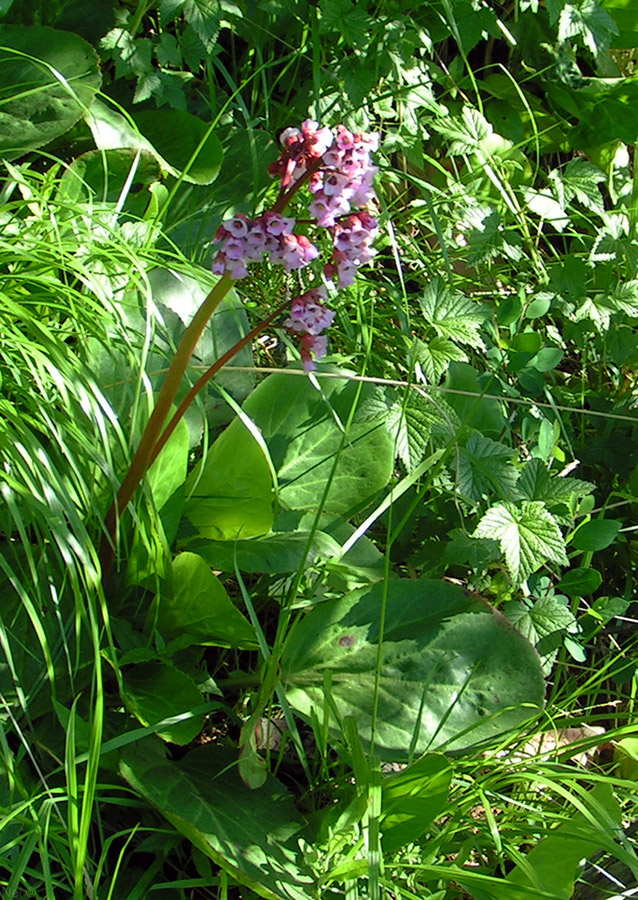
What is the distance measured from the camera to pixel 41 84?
5.06 ft

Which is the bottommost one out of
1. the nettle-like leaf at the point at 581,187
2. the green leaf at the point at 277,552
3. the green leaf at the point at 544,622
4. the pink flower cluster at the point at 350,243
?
the green leaf at the point at 544,622

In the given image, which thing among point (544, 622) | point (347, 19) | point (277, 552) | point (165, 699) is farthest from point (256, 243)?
point (347, 19)

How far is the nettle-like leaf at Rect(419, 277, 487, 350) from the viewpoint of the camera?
1.37 m

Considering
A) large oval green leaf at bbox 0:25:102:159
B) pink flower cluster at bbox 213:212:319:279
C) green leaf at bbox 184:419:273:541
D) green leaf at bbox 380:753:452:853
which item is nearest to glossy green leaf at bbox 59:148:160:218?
large oval green leaf at bbox 0:25:102:159

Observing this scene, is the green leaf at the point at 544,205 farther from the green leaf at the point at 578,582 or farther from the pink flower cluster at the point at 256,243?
the pink flower cluster at the point at 256,243

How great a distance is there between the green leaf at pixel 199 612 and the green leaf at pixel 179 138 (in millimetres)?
764

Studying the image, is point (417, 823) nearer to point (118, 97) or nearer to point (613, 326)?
point (613, 326)

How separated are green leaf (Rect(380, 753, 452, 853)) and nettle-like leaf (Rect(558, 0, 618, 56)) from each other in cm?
127

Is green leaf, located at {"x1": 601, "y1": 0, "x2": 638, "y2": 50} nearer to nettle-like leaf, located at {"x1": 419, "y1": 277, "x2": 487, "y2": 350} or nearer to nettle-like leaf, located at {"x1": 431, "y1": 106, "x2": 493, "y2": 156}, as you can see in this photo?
nettle-like leaf, located at {"x1": 431, "y1": 106, "x2": 493, "y2": 156}

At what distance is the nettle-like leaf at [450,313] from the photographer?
1.37 metres

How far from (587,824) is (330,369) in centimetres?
68

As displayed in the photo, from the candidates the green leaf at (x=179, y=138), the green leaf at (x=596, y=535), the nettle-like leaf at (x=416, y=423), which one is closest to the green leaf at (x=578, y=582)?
the green leaf at (x=596, y=535)

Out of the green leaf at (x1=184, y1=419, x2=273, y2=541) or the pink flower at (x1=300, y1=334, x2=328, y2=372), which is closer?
the pink flower at (x1=300, y1=334, x2=328, y2=372)

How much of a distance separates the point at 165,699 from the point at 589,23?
4.42ft
